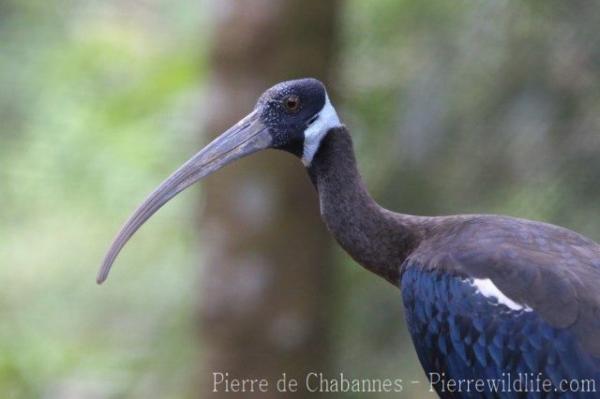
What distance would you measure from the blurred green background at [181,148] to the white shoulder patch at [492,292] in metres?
2.26

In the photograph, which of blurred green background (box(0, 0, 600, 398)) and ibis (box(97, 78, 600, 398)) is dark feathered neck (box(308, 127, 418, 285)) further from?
blurred green background (box(0, 0, 600, 398))

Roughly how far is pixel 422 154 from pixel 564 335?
2.89 metres

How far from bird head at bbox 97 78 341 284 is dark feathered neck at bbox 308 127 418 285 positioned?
0.07m

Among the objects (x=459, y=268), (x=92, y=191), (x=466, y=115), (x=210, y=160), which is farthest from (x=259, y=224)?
Result: (x=92, y=191)

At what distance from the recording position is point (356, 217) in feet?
19.4

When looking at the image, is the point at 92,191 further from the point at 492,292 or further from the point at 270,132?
the point at 492,292

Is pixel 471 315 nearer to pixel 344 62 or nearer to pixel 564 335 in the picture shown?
pixel 564 335

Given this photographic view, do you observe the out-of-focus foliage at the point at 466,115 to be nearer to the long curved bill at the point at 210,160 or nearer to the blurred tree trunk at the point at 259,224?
the blurred tree trunk at the point at 259,224

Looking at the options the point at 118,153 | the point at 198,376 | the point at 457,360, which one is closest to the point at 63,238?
the point at 118,153

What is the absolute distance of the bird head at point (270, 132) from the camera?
19.3ft

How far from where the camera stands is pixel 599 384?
17.0 ft

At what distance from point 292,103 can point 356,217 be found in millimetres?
561

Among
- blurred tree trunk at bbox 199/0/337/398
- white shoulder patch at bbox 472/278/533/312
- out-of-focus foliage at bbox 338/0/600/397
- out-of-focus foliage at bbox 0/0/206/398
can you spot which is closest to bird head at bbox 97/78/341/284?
white shoulder patch at bbox 472/278/533/312

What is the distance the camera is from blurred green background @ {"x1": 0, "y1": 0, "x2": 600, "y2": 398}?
25.5 ft
